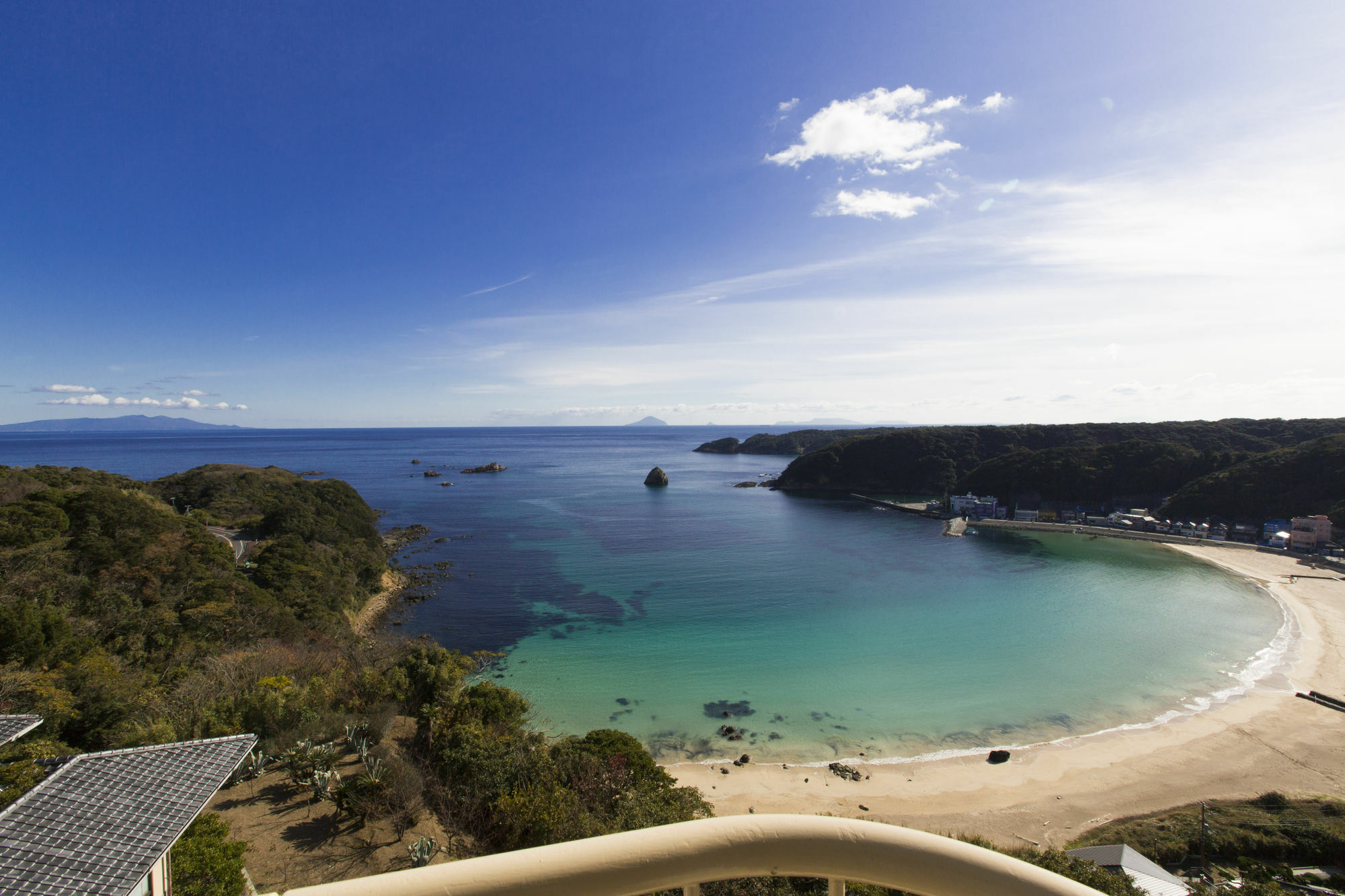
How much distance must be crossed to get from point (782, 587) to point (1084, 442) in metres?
65.1

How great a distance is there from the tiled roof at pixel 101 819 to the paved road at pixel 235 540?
30.4 m

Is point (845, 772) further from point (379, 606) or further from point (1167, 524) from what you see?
point (1167, 524)

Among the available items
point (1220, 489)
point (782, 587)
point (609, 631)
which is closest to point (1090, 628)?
point (782, 587)

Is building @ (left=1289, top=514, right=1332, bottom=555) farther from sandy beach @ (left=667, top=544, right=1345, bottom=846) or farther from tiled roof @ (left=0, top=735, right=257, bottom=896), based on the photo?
tiled roof @ (left=0, top=735, right=257, bottom=896)

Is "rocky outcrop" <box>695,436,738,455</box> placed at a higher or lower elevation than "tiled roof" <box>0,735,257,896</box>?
lower

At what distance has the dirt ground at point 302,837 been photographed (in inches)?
312

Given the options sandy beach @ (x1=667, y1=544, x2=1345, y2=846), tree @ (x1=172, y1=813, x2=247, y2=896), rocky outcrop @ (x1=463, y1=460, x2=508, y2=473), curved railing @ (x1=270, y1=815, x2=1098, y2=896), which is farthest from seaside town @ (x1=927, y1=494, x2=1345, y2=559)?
rocky outcrop @ (x1=463, y1=460, x2=508, y2=473)

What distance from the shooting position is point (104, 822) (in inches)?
137

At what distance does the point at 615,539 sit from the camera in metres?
47.3

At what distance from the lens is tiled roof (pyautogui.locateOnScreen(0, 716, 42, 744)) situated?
4750 millimetres

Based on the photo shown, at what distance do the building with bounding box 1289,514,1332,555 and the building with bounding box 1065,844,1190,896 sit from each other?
50.3 meters

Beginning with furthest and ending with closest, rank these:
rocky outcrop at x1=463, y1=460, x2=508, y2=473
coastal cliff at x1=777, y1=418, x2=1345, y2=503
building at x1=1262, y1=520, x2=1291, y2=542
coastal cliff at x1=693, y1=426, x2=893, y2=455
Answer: coastal cliff at x1=693, y1=426, x2=893, y2=455, rocky outcrop at x1=463, y1=460, x2=508, y2=473, coastal cliff at x1=777, y1=418, x2=1345, y2=503, building at x1=1262, y1=520, x2=1291, y2=542

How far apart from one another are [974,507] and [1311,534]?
2421 centimetres

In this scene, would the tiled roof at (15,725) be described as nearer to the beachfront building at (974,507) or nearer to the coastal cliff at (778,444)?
the beachfront building at (974,507)
